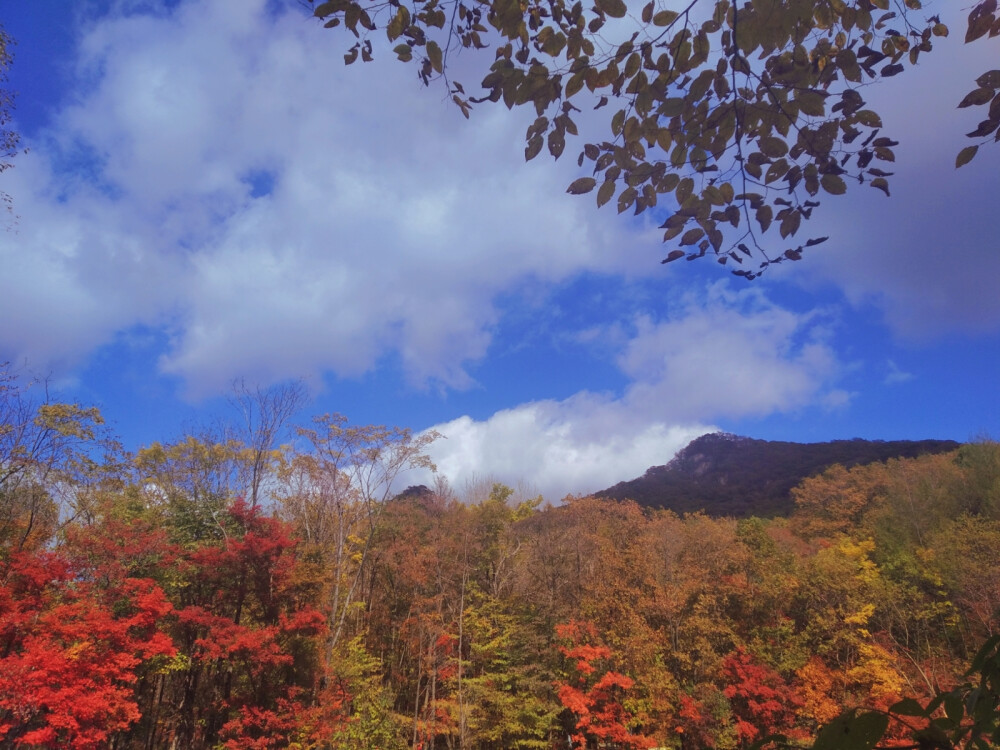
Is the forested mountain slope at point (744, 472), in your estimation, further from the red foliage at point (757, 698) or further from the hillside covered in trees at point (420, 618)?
the red foliage at point (757, 698)

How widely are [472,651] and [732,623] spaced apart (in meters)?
8.19

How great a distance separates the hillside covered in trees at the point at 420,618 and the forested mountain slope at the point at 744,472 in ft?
70.4

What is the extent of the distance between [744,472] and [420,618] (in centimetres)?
4920

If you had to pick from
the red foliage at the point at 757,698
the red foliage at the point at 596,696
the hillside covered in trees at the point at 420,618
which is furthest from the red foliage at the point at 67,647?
the red foliage at the point at 757,698

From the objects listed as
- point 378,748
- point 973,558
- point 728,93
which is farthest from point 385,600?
point 728,93

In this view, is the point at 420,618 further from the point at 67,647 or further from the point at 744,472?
the point at 744,472

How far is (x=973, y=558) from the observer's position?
14953mm

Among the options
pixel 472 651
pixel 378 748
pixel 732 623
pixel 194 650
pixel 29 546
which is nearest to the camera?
pixel 29 546

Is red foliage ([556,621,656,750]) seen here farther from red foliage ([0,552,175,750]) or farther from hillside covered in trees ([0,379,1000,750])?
red foliage ([0,552,175,750])

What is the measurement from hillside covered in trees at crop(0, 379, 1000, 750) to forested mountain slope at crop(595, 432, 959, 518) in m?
21.5

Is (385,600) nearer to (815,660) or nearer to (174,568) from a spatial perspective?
(174,568)

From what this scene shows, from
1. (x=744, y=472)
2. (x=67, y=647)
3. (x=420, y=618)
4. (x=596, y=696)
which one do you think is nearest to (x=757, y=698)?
(x=596, y=696)

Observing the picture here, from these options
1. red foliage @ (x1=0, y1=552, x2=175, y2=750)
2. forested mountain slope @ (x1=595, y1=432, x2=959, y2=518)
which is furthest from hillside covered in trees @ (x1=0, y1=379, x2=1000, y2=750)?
forested mountain slope @ (x1=595, y1=432, x2=959, y2=518)

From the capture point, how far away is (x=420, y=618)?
16.8 m
